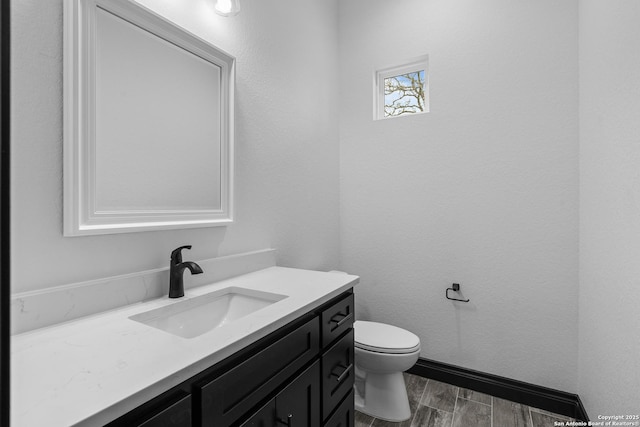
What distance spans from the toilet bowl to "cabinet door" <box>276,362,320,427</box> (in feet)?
2.29

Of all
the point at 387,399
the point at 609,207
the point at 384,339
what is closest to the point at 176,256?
the point at 384,339

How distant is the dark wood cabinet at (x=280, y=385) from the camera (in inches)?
26.7

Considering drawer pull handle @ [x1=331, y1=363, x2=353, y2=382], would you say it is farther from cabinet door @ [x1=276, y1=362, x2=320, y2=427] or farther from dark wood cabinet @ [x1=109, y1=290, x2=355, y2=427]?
cabinet door @ [x1=276, y1=362, x2=320, y2=427]

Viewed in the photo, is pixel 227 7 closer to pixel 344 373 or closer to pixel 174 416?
pixel 174 416

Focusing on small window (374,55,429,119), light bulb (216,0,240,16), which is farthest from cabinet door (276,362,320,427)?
small window (374,55,429,119)

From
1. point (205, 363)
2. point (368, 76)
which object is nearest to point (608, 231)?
point (205, 363)

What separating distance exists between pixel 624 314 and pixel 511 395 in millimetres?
1081

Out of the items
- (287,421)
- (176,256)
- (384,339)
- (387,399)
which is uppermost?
(176,256)

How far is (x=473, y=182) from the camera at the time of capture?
6.78 ft

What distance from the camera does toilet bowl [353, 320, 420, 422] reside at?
172 centimetres

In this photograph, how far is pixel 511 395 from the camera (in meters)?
1.96

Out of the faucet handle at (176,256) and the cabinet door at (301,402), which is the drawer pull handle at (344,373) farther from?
the faucet handle at (176,256)

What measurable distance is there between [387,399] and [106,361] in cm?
158

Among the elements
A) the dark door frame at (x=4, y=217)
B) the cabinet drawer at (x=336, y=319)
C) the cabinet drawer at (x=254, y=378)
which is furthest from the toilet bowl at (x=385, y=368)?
the dark door frame at (x=4, y=217)
